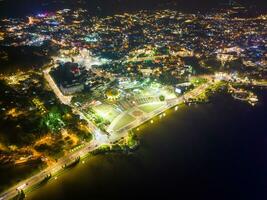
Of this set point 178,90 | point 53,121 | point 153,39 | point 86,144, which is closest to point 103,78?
point 178,90

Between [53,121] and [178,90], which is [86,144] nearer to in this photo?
[53,121]

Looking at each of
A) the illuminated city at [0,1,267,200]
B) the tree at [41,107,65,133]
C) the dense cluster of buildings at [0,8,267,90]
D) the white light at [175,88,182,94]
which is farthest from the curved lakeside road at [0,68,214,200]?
the dense cluster of buildings at [0,8,267,90]

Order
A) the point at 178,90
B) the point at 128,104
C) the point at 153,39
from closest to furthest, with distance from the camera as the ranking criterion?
the point at 128,104 → the point at 178,90 → the point at 153,39

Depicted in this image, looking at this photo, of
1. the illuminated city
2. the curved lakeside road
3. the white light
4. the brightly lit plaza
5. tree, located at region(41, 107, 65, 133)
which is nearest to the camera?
the curved lakeside road

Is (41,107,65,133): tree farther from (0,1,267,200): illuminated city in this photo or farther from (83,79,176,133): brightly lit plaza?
(83,79,176,133): brightly lit plaza

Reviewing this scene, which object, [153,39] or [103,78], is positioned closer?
[103,78]

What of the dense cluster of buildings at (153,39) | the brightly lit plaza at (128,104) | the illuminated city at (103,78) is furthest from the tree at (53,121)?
the dense cluster of buildings at (153,39)

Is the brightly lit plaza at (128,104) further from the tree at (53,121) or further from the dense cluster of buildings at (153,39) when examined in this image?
the tree at (53,121)

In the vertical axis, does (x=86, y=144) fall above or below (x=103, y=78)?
below
